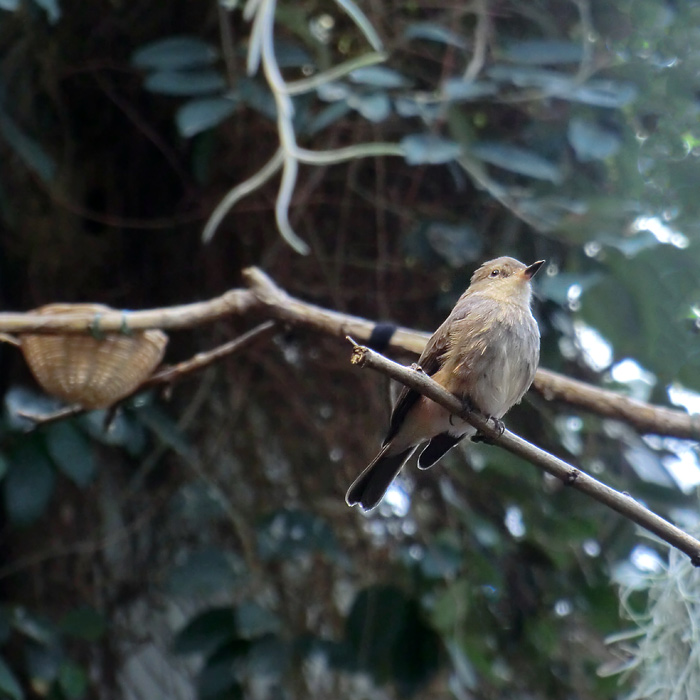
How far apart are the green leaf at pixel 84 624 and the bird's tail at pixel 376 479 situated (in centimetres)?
132

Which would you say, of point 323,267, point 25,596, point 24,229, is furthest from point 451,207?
point 25,596

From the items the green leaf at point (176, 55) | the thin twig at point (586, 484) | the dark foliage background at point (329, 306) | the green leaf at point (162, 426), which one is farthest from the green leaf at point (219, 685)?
the green leaf at point (176, 55)

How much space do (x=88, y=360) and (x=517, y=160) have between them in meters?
→ 1.17

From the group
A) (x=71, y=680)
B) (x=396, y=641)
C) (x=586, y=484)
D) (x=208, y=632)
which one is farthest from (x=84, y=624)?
(x=586, y=484)

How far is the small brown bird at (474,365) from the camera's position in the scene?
5.17ft

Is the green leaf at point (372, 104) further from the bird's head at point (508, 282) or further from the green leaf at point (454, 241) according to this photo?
the bird's head at point (508, 282)

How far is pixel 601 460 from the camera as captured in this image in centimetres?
244

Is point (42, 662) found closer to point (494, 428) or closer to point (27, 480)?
point (27, 480)

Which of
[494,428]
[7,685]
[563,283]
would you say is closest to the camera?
[494,428]

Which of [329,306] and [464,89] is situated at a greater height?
[464,89]

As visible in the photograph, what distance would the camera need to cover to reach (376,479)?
5.43ft

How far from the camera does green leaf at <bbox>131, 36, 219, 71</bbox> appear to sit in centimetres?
272

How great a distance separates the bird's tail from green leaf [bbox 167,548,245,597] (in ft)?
3.51

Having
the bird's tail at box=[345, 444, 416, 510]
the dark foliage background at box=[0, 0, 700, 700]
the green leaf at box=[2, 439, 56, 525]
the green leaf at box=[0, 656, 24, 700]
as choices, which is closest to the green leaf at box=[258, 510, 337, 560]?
the dark foliage background at box=[0, 0, 700, 700]
